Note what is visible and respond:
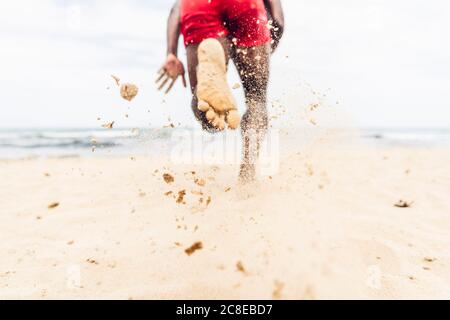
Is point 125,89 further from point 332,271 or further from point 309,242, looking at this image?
point 332,271

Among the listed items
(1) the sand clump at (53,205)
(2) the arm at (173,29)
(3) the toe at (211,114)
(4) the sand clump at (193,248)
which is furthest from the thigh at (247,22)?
(1) the sand clump at (53,205)

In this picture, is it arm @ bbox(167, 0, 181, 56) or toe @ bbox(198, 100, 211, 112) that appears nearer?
toe @ bbox(198, 100, 211, 112)

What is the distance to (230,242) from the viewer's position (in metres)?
1.69

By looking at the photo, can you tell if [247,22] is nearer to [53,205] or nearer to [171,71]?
[171,71]

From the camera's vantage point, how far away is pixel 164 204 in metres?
2.43

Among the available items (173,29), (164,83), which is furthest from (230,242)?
(173,29)

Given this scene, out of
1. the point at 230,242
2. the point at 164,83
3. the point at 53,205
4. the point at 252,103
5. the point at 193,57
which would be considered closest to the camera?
the point at 230,242

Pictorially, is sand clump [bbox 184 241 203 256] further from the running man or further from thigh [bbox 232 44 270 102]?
thigh [bbox 232 44 270 102]

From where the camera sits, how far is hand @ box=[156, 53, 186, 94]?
82.5 inches

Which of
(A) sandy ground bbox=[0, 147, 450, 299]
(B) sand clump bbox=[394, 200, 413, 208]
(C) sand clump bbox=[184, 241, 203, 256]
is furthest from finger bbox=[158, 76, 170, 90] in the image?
(B) sand clump bbox=[394, 200, 413, 208]

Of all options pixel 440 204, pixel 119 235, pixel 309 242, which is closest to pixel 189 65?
pixel 119 235

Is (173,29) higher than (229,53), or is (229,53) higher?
(173,29)

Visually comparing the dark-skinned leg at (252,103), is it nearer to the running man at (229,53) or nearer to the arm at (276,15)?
the running man at (229,53)

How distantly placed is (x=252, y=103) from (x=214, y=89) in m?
0.65
